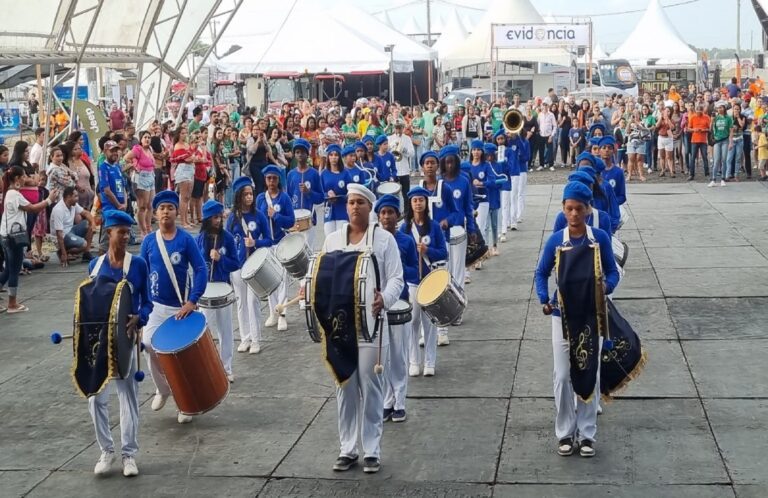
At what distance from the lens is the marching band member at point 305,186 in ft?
44.7

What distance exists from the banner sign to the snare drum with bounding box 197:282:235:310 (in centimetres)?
2547

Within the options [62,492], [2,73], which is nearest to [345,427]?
[62,492]

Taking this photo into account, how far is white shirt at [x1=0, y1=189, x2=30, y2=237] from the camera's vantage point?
45.4 ft

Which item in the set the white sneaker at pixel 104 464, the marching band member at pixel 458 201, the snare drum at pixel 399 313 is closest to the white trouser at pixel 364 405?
the snare drum at pixel 399 313

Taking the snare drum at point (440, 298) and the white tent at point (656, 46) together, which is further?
the white tent at point (656, 46)

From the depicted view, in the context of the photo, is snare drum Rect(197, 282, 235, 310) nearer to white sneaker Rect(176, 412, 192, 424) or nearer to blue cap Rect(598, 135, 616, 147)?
white sneaker Rect(176, 412, 192, 424)

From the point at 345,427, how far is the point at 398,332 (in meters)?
1.15

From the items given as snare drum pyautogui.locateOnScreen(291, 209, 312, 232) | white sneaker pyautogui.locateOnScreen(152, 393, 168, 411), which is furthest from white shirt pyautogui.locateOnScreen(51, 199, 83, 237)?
white sneaker pyautogui.locateOnScreen(152, 393, 168, 411)

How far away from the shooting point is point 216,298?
31.5 ft

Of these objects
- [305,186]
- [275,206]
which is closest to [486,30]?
[305,186]

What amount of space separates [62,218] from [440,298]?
915 centimetres

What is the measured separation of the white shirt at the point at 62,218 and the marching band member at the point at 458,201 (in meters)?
7.02

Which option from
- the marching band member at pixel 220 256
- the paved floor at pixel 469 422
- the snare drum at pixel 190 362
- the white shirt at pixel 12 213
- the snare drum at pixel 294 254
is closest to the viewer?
the paved floor at pixel 469 422

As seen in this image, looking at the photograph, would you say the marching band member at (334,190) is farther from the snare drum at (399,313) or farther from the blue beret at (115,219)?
the blue beret at (115,219)
